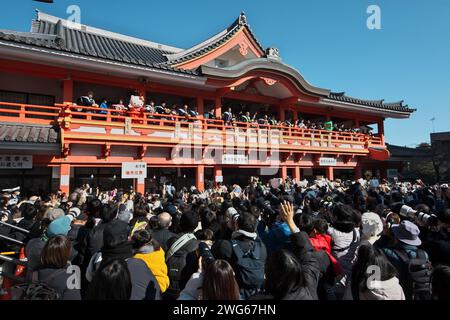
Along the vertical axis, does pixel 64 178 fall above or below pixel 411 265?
above

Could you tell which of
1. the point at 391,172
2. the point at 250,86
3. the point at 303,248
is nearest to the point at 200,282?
the point at 303,248

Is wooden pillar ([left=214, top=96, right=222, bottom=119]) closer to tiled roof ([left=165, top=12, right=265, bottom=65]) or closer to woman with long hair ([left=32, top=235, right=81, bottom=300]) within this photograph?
tiled roof ([left=165, top=12, right=265, bottom=65])

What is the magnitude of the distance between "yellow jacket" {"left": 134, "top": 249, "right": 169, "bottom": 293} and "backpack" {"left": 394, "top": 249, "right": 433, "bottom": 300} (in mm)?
2461

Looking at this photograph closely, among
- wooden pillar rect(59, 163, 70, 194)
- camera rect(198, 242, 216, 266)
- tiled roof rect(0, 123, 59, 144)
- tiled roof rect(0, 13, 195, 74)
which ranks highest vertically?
tiled roof rect(0, 13, 195, 74)

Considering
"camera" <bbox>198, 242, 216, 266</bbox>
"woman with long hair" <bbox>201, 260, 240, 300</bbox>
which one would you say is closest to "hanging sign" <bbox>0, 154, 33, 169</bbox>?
"camera" <bbox>198, 242, 216, 266</bbox>

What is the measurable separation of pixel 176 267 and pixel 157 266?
0.26 metres

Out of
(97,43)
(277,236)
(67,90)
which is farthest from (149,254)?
(97,43)

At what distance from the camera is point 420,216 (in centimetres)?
402

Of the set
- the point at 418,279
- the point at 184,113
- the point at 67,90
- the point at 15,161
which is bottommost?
the point at 418,279

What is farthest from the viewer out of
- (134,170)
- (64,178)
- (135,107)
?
(135,107)

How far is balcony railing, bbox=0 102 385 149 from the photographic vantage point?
29.5 ft

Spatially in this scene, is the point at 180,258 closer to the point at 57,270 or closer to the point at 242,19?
the point at 57,270

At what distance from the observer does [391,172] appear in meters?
20.0

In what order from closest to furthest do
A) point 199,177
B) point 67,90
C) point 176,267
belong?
point 176,267
point 67,90
point 199,177
